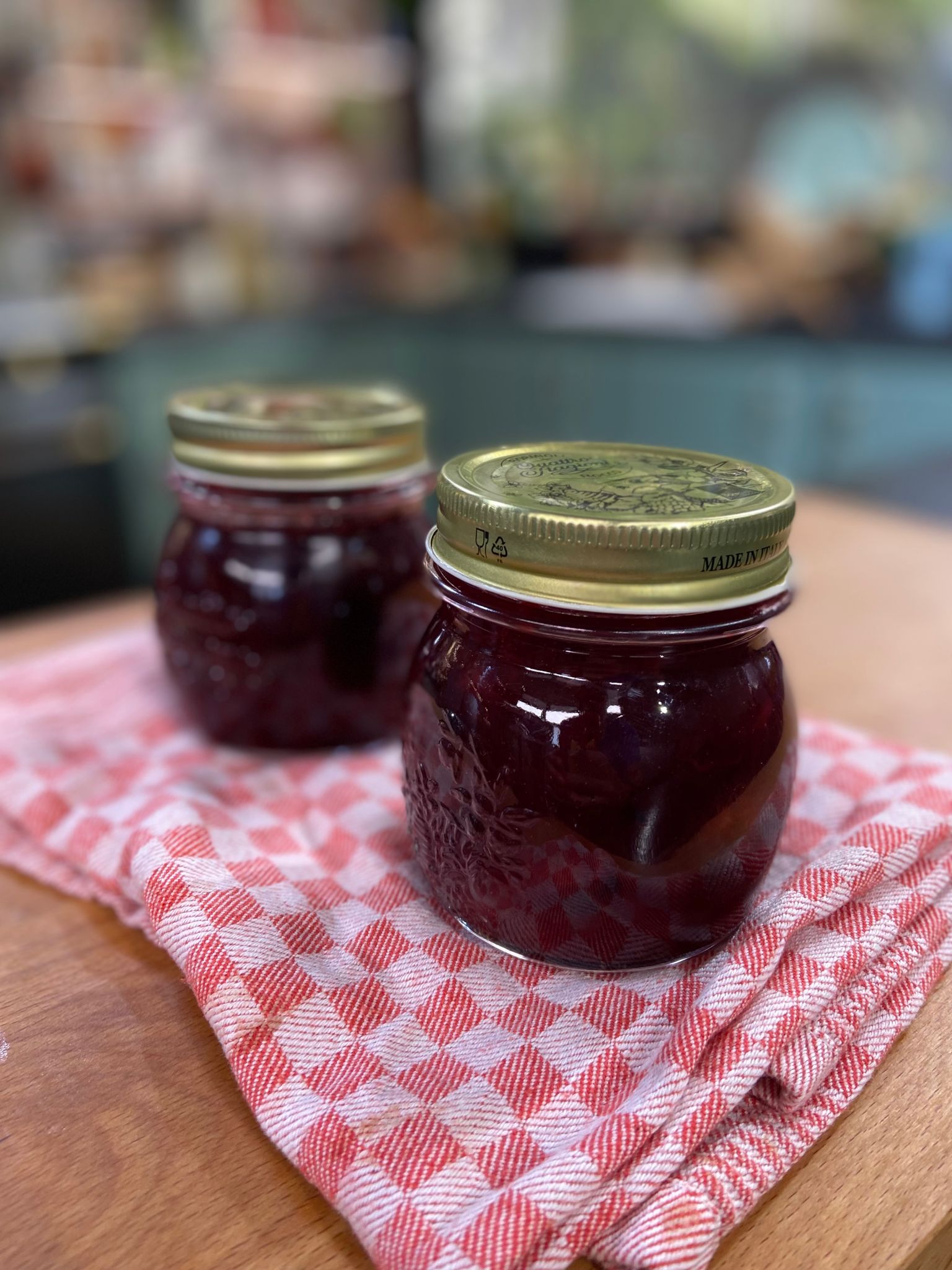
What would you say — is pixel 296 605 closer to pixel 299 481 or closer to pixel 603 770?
pixel 299 481

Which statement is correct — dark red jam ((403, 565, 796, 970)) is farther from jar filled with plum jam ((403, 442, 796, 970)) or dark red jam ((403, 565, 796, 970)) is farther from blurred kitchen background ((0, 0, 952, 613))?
blurred kitchen background ((0, 0, 952, 613))

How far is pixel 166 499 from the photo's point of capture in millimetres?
2346

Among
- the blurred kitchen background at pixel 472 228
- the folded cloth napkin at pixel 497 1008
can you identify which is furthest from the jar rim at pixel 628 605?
the blurred kitchen background at pixel 472 228

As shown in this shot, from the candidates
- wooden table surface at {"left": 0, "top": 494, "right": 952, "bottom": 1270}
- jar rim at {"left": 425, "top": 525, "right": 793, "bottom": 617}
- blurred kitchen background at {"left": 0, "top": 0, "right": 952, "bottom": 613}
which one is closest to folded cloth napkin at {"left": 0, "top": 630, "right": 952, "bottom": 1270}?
wooden table surface at {"left": 0, "top": 494, "right": 952, "bottom": 1270}

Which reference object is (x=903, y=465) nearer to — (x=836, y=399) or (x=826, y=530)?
(x=826, y=530)

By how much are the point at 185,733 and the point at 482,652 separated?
12.1 inches

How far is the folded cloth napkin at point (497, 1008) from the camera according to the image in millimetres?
350

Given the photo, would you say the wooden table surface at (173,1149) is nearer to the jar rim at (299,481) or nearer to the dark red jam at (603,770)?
the dark red jam at (603,770)

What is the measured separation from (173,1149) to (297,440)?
1.11 ft

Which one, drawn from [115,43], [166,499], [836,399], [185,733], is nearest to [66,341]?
[166,499]

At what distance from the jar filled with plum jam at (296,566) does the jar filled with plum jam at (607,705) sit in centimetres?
13

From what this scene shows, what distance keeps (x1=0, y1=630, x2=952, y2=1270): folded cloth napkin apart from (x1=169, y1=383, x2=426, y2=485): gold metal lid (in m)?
0.18

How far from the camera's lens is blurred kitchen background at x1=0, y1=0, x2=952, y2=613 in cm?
217

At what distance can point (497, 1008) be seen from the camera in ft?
1.42
